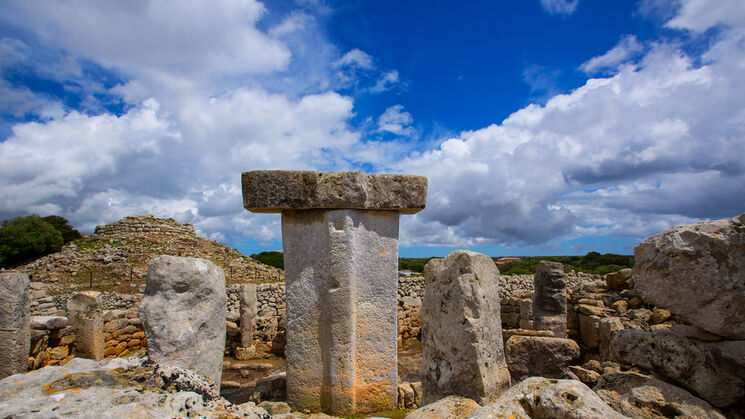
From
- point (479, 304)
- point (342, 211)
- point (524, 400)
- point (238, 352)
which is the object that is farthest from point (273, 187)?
point (238, 352)

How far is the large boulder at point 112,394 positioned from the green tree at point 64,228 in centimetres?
3211

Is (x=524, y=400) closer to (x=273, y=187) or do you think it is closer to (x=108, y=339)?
(x=273, y=187)

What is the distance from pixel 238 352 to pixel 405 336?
466 centimetres

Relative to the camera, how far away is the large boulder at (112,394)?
6.45 ft

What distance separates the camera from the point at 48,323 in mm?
7402

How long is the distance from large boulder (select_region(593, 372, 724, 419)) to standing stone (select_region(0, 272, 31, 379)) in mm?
7235

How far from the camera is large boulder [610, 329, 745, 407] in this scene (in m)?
2.73

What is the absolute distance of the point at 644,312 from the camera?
8969 mm

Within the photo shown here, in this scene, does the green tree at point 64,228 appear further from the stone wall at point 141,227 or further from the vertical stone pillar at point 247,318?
the vertical stone pillar at point 247,318

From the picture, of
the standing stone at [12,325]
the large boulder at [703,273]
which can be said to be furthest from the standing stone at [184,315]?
the standing stone at [12,325]

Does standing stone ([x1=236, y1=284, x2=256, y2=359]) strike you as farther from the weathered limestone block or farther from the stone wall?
the stone wall

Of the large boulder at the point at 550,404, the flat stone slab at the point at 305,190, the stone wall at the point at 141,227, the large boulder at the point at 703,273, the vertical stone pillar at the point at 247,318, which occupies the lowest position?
the vertical stone pillar at the point at 247,318

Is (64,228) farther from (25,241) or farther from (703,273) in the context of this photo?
(703,273)

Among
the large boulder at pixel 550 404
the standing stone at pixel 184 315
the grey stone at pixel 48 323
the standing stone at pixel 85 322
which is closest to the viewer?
the large boulder at pixel 550 404
